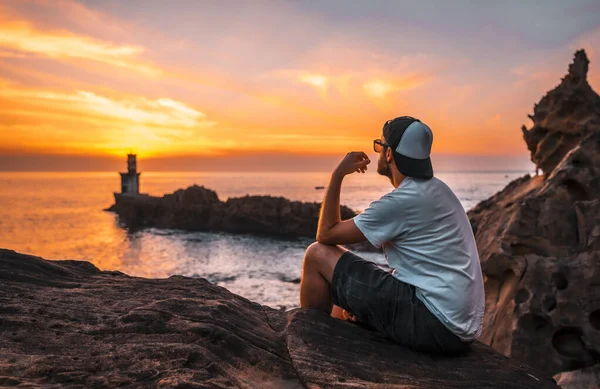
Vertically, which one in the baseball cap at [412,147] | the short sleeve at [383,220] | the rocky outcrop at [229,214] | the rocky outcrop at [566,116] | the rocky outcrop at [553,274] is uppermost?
the rocky outcrop at [566,116]

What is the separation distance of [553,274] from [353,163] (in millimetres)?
4215

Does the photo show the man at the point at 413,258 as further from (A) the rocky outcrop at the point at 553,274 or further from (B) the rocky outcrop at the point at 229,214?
(B) the rocky outcrop at the point at 229,214

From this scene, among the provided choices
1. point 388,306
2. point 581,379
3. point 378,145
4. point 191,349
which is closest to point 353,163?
point 378,145

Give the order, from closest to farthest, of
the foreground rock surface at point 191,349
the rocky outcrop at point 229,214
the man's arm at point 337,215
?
the foreground rock surface at point 191,349
the man's arm at point 337,215
the rocky outcrop at point 229,214

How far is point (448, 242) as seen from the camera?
10.0 ft

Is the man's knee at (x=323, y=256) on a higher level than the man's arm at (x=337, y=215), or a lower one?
lower

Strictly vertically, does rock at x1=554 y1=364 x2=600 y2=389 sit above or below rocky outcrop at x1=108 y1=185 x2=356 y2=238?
above

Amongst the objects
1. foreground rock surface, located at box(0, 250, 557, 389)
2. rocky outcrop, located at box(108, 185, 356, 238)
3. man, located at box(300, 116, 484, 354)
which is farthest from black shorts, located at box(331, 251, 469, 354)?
rocky outcrop, located at box(108, 185, 356, 238)

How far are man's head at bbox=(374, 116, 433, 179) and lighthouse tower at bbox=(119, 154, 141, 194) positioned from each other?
188ft

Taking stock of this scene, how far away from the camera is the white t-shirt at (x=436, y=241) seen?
9.95 ft

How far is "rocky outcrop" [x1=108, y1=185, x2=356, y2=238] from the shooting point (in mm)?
42997

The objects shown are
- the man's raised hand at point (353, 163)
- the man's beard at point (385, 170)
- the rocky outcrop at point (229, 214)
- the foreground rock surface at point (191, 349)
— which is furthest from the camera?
the rocky outcrop at point (229, 214)

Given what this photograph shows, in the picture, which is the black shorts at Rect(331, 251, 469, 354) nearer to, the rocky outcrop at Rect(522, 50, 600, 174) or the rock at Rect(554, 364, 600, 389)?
the rock at Rect(554, 364, 600, 389)

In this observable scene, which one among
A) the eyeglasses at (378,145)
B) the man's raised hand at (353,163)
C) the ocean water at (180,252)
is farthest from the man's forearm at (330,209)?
the ocean water at (180,252)
